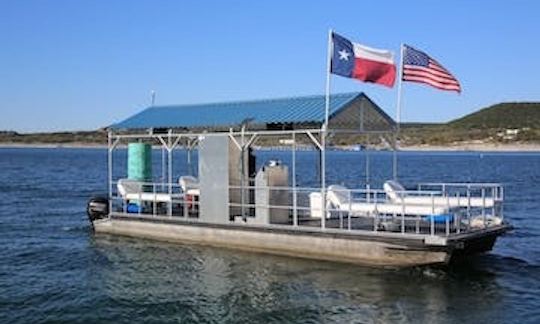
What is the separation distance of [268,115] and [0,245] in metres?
10.7

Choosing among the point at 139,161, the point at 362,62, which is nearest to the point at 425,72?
the point at 362,62

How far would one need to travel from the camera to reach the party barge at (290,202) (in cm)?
2012

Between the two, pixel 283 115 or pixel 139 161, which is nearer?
pixel 283 115

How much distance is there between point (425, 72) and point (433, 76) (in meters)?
0.26

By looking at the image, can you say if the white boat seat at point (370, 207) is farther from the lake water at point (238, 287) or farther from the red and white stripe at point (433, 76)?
the red and white stripe at point (433, 76)

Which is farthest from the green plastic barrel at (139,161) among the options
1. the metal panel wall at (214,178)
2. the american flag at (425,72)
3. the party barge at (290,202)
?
the american flag at (425,72)

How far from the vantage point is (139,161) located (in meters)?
28.0

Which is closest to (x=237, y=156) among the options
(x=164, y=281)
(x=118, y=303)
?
(x=164, y=281)

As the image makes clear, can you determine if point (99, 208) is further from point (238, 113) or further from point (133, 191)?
point (238, 113)

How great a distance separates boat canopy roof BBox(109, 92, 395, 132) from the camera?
71.9 feet

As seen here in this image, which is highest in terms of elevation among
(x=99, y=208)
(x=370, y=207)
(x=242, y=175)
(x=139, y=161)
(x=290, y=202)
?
(x=139, y=161)

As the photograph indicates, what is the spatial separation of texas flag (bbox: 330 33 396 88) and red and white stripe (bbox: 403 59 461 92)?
0.78 meters

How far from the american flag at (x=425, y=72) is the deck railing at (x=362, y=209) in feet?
→ 9.80

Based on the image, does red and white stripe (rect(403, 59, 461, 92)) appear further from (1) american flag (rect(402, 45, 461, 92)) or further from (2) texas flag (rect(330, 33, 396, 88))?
(2) texas flag (rect(330, 33, 396, 88))
